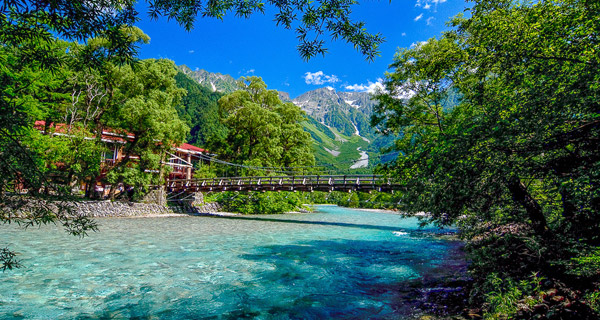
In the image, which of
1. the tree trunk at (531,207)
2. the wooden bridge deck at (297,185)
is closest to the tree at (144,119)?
the wooden bridge deck at (297,185)

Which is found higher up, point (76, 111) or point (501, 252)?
point (76, 111)

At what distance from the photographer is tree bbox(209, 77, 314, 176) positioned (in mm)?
27036

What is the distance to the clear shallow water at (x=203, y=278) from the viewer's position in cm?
480

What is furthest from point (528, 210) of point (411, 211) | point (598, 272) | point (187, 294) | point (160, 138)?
point (160, 138)

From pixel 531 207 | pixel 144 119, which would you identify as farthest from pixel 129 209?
pixel 531 207

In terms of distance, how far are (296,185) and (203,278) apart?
1537 cm

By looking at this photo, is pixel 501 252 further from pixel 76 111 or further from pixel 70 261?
pixel 76 111

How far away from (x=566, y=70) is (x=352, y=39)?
2.02 m

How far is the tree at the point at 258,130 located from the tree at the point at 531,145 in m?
21.8

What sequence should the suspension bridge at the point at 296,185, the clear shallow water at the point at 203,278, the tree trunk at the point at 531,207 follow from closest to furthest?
the tree trunk at the point at 531,207
the clear shallow water at the point at 203,278
the suspension bridge at the point at 296,185

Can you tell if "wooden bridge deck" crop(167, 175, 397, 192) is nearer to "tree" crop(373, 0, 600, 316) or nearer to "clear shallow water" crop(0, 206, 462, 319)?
"clear shallow water" crop(0, 206, 462, 319)

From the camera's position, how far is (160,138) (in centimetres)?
1984

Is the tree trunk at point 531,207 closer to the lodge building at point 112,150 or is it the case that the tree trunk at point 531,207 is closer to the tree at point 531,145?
the tree at point 531,145

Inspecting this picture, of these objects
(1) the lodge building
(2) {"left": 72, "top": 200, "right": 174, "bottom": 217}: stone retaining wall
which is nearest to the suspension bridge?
(1) the lodge building
